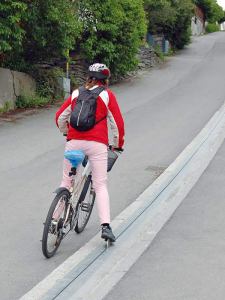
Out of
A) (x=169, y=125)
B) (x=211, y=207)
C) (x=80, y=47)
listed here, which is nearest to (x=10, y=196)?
(x=211, y=207)

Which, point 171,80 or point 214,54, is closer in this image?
point 171,80

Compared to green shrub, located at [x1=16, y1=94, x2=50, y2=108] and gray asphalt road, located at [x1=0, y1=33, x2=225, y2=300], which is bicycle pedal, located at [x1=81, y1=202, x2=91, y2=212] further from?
green shrub, located at [x1=16, y1=94, x2=50, y2=108]

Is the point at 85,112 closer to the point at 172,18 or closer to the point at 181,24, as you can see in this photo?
the point at 172,18

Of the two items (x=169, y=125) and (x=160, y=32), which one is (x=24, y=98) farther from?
(x=160, y=32)

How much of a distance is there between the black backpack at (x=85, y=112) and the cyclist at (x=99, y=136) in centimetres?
5

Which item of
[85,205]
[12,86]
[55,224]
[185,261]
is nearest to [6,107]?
[12,86]

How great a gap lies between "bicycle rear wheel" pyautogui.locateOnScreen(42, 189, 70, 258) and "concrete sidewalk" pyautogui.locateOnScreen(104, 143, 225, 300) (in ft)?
2.70

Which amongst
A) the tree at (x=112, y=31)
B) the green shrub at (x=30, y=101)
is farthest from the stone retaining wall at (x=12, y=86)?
the tree at (x=112, y=31)

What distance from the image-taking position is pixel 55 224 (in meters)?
5.67

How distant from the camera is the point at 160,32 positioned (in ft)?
141

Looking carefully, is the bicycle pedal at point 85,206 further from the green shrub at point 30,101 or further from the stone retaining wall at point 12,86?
the green shrub at point 30,101

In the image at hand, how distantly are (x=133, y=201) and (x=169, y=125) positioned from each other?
7.40 meters

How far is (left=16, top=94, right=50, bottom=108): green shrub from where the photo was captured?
669 inches

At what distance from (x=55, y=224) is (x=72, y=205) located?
0.43 meters
